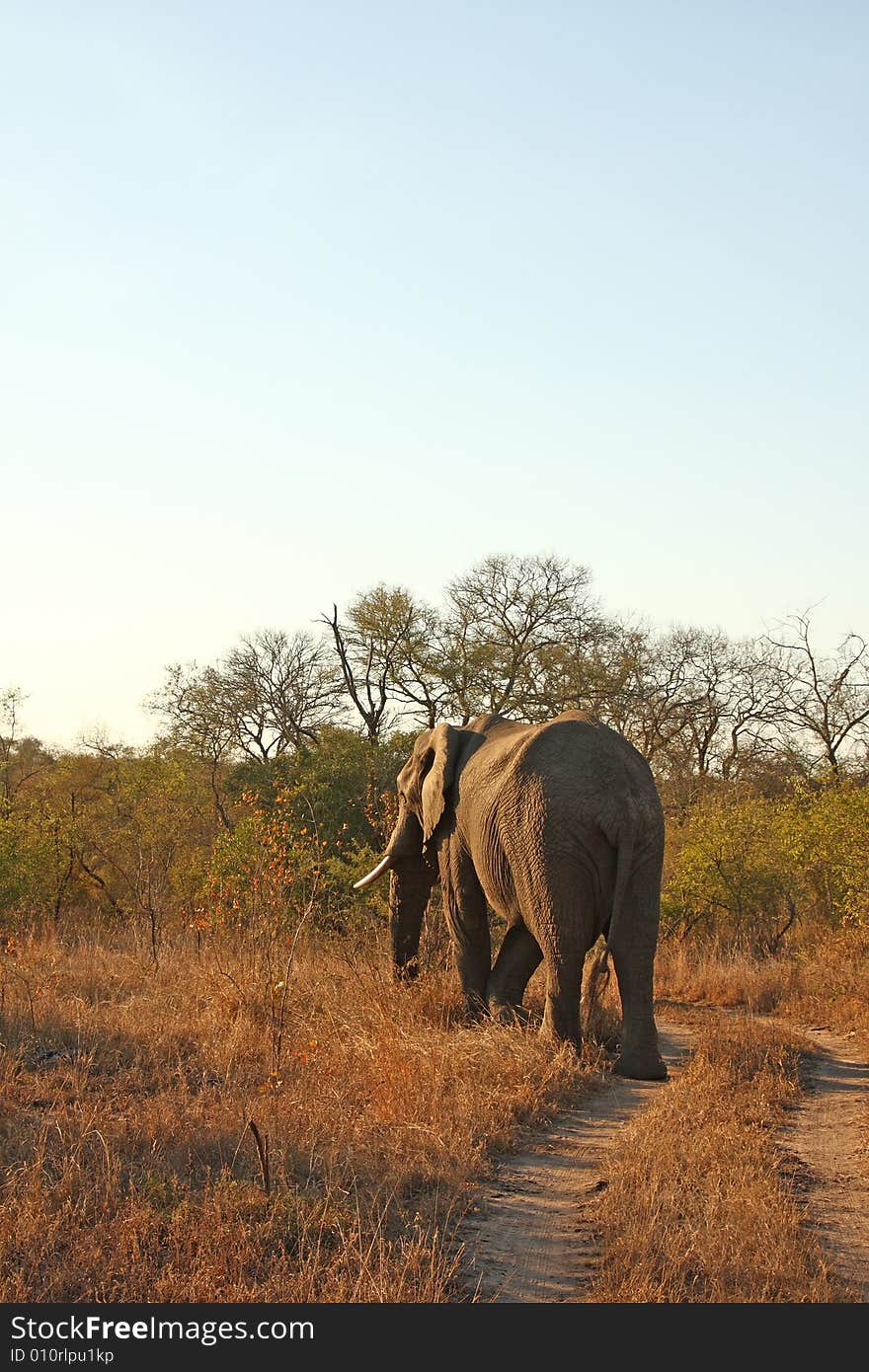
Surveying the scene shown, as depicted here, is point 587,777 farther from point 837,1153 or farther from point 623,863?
point 837,1153

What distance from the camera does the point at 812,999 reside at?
13.3 metres

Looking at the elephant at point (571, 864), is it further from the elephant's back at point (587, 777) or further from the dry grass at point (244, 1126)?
the dry grass at point (244, 1126)

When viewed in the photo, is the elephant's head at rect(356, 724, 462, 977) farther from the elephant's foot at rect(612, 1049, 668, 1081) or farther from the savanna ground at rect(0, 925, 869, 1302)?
the elephant's foot at rect(612, 1049, 668, 1081)

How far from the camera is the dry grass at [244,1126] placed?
517 centimetres

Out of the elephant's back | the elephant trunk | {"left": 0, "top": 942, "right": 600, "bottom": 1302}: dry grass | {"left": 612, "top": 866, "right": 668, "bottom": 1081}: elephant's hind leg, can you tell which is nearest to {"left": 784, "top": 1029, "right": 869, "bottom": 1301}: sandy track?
{"left": 612, "top": 866, "right": 668, "bottom": 1081}: elephant's hind leg

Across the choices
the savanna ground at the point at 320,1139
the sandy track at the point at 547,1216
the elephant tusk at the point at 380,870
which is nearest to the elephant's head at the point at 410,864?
the elephant tusk at the point at 380,870

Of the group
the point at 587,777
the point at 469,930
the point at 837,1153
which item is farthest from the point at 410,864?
the point at 837,1153

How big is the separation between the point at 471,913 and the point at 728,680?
95.7 feet

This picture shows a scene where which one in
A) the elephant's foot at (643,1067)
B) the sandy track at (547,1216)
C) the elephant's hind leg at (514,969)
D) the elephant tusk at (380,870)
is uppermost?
the elephant tusk at (380,870)

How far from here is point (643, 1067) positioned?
30.7 feet

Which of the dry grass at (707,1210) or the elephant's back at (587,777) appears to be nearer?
the dry grass at (707,1210)

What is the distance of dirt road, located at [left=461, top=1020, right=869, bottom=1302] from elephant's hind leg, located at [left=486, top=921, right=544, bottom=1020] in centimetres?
174

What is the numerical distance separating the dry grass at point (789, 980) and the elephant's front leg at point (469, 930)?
11.7 ft
